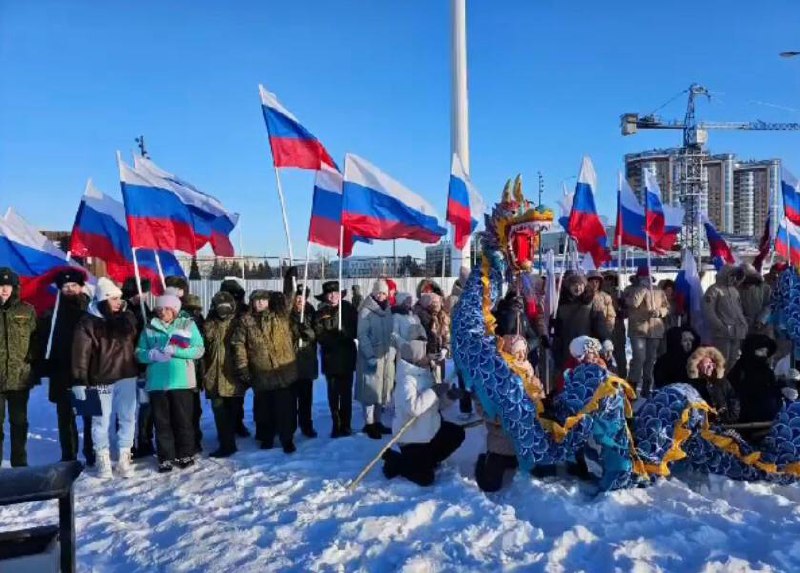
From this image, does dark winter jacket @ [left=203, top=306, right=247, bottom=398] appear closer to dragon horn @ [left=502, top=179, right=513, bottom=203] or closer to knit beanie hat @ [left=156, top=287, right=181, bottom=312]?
knit beanie hat @ [left=156, top=287, right=181, bottom=312]

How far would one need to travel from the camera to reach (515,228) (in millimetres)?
5152

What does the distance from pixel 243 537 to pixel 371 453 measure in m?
2.05

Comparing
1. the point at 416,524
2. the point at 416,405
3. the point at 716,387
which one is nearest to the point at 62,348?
the point at 416,405

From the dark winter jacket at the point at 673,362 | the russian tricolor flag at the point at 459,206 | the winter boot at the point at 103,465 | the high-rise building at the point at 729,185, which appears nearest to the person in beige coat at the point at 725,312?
the dark winter jacket at the point at 673,362

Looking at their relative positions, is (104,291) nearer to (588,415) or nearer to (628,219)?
(588,415)

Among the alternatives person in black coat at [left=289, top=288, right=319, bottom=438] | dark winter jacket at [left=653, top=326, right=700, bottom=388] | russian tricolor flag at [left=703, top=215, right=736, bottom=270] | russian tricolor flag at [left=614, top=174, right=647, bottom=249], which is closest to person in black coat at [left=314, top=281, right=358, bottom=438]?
person in black coat at [left=289, top=288, right=319, bottom=438]

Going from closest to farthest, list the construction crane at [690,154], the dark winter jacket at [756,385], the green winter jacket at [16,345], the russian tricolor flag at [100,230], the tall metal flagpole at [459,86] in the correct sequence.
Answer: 1. the dark winter jacket at [756,385]
2. the green winter jacket at [16,345]
3. the russian tricolor flag at [100,230]
4. the tall metal flagpole at [459,86]
5. the construction crane at [690,154]

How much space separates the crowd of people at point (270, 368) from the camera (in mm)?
5324

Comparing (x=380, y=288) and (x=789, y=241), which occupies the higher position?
(x=789, y=241)

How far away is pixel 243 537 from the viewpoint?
4355 millimetres

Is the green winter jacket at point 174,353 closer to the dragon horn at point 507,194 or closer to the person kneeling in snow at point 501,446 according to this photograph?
the person kneeling in snow at point 501,446

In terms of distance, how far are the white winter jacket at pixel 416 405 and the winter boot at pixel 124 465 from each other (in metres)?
2.44

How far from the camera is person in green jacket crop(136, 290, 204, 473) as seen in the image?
5852mm

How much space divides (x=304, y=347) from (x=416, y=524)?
9.32 feet
